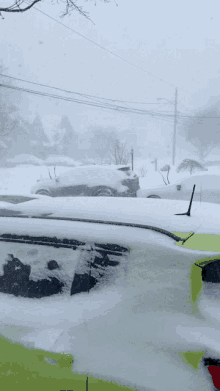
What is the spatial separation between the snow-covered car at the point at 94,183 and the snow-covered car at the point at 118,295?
8.46 metres

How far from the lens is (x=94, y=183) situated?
34.5 ft

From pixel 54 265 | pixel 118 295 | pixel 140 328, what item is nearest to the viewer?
pixel 140 328

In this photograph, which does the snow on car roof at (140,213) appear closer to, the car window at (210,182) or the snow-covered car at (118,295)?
the snow-covered car at (118,295)

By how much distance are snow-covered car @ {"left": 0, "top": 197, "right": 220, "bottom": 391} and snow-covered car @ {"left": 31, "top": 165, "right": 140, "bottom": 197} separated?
8465mm

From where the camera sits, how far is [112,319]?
1321 millimetres

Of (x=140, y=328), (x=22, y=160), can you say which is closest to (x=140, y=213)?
(x=140, y=328)

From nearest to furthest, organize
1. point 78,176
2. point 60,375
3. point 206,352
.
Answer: point 206,352, point 60,375, point 78,176

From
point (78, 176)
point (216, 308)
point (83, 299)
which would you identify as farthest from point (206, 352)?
point (78, 176)

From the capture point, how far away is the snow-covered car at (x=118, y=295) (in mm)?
1188

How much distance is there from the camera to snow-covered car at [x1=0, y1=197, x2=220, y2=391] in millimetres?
1188

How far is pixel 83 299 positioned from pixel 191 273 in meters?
0.56

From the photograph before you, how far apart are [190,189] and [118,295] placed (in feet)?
25.3

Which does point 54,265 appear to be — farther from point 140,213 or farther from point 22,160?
point 22,160

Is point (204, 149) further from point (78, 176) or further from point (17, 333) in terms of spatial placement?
point (17, 333)
